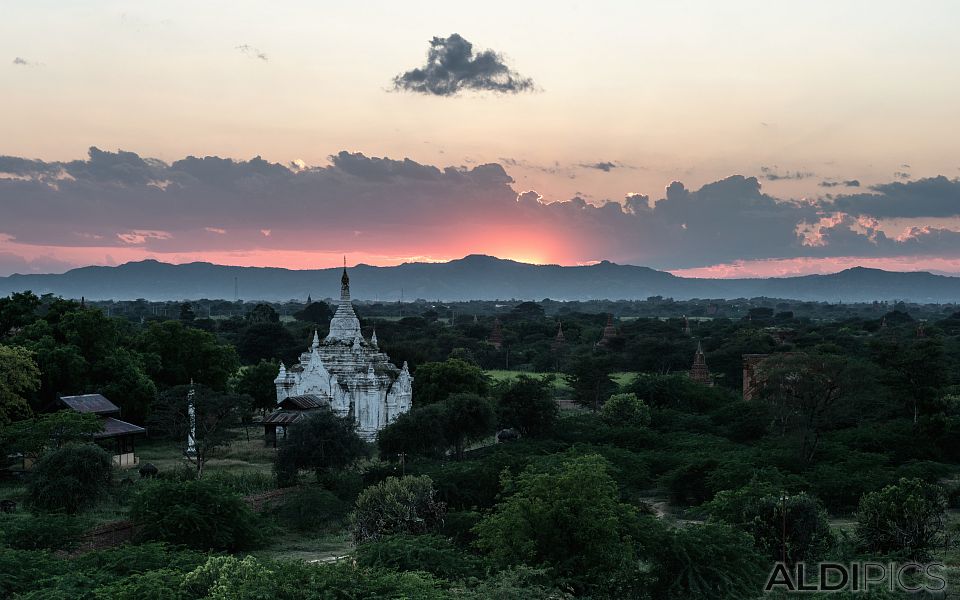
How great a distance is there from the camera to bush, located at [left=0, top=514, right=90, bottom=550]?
2302 cm

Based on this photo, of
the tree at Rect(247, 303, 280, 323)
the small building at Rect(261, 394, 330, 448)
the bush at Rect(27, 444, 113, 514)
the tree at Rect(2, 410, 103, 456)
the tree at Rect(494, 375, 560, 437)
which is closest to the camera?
the bush at Rect(27, 444, 113, 514)

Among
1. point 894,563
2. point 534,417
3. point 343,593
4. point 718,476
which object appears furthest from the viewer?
point 534,417

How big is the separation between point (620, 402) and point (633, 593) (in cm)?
2931

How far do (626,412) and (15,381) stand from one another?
3090 centimetres

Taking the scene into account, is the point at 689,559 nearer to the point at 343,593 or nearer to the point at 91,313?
the point at 343,593

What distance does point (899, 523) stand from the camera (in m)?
24.5

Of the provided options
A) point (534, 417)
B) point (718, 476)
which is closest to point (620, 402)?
point (534, 417)

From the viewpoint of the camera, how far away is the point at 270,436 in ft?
155

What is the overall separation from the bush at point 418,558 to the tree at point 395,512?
3476mm

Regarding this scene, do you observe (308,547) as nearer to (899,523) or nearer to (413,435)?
(413,435)

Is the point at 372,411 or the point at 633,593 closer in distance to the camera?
the point at 633,593

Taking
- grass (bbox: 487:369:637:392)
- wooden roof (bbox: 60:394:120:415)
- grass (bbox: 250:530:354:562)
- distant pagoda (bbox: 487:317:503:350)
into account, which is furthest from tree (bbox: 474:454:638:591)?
distant pagoda (bbox: 487:317:503:350)

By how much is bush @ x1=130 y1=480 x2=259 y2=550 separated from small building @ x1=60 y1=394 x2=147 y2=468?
1362cm

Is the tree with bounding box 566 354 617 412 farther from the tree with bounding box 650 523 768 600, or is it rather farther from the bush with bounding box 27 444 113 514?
the tree with bounding box 650 523 768 600
